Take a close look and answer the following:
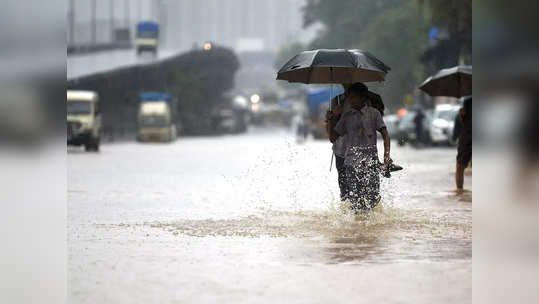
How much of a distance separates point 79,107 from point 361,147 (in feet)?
101

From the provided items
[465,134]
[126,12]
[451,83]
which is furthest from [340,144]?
[126,12]

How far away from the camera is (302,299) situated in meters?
7.12

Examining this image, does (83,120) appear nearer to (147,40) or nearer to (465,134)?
(465,134)

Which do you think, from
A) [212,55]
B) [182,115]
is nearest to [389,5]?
[212,55]

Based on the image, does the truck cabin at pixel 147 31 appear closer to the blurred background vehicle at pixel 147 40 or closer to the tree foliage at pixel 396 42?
the blurred background vehicle at pixel 147 40

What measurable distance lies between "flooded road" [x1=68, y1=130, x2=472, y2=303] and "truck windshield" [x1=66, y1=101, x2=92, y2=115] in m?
22.2

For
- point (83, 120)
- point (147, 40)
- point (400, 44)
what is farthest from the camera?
point (147, 40)

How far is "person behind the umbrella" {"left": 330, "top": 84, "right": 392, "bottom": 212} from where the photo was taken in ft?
39.8

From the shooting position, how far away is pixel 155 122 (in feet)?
202

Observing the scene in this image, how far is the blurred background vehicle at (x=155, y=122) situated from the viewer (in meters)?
60.9

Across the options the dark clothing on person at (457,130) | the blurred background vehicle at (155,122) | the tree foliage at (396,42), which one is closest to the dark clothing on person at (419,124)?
the blurred background vehicle at (155,122)

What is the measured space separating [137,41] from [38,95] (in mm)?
99028

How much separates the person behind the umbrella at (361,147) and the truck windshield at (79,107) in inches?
1193

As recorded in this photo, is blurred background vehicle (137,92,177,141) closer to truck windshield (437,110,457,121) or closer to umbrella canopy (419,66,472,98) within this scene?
truck windshield (437,110,457,121)
